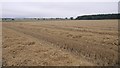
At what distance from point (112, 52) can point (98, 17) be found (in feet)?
391

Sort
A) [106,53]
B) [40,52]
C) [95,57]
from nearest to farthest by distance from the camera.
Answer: [95,57]
[106,53]
[40,52]

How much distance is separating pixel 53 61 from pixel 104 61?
2.59 m

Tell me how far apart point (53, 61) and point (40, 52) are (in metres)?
2.90

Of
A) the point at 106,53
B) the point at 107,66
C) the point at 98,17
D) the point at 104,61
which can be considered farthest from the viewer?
the point at 98,17

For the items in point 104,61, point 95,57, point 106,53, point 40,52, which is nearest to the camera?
point 104,61

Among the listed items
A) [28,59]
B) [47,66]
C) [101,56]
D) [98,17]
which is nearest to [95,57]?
[101,56]

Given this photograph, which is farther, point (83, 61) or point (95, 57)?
point (95, 57)

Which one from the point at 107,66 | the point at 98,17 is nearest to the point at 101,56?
the point at 107,66

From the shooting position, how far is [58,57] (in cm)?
1211

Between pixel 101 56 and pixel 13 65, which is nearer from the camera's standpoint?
pixel 13 65

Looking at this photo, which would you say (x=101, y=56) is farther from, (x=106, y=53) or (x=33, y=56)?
(x=33, y=56)

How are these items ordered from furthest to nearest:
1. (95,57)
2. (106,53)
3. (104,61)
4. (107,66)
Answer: (106,53)
(95,57)
(104,61)
(107,66)

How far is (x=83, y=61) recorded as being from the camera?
10852 millimetres

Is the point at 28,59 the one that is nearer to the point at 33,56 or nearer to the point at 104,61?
the point at 33,56
